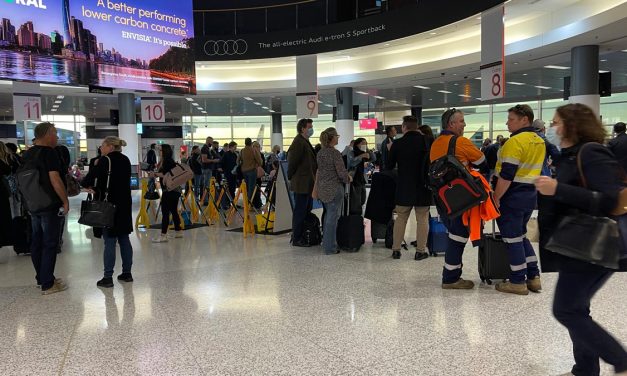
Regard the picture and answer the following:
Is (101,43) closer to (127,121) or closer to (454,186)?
(127,121)

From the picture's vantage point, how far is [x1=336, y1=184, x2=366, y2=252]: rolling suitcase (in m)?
6.46

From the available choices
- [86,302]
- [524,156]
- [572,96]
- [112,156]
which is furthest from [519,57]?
[86,302]

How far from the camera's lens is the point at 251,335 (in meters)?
3.53

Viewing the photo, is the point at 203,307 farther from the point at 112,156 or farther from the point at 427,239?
the point at 427,239

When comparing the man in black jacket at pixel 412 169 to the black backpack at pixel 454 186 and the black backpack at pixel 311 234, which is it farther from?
the black backpack at pixel 311 234

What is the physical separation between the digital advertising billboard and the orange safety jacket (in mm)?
8160

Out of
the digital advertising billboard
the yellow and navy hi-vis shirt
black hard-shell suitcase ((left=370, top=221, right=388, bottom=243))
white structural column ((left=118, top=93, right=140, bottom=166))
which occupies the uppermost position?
the digital advertising billboard

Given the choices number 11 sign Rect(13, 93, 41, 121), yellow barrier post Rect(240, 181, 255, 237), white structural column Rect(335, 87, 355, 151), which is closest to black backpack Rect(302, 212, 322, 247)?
yellow barrier post Rect(240, 181, 255, 237)

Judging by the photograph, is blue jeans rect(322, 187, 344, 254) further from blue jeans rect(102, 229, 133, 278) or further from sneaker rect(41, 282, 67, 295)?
sneaker rect(41, 282, 67, 295)

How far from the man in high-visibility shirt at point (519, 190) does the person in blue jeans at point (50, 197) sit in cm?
405

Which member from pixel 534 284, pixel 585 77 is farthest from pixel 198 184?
pixel 534 284

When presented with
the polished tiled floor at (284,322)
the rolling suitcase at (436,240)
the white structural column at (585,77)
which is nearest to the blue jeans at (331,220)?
the polished tiled floor at (284,322)

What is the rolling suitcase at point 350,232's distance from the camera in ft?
21.2

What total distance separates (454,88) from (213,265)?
15.5 meters
